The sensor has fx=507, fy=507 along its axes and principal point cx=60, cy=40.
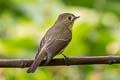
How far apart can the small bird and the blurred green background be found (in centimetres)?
12

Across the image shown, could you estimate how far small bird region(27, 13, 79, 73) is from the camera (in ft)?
13.8

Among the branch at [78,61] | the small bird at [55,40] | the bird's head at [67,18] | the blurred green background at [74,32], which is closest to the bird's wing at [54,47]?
the small bird at [55,40]

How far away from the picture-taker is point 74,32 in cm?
549

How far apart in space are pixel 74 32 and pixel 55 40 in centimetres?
80

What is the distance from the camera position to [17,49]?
17.3ft

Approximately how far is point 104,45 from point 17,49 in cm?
94

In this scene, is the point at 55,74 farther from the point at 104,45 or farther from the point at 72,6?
the point at 72,6

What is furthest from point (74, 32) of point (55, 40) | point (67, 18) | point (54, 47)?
point (54, 47)

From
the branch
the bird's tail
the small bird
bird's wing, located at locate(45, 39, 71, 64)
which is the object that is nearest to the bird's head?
the small bird

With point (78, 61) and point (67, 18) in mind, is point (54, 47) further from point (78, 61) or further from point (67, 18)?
point (67, 18)

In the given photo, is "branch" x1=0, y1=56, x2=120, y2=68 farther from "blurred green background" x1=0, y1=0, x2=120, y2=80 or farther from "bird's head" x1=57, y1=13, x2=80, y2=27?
"bird's head" x1=57, y1=13, x2=80, y2=27

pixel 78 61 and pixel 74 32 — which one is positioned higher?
pixel 78 61

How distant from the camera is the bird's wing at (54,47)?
4.29 meters

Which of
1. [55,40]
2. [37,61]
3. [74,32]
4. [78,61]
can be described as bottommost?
[74,32]
